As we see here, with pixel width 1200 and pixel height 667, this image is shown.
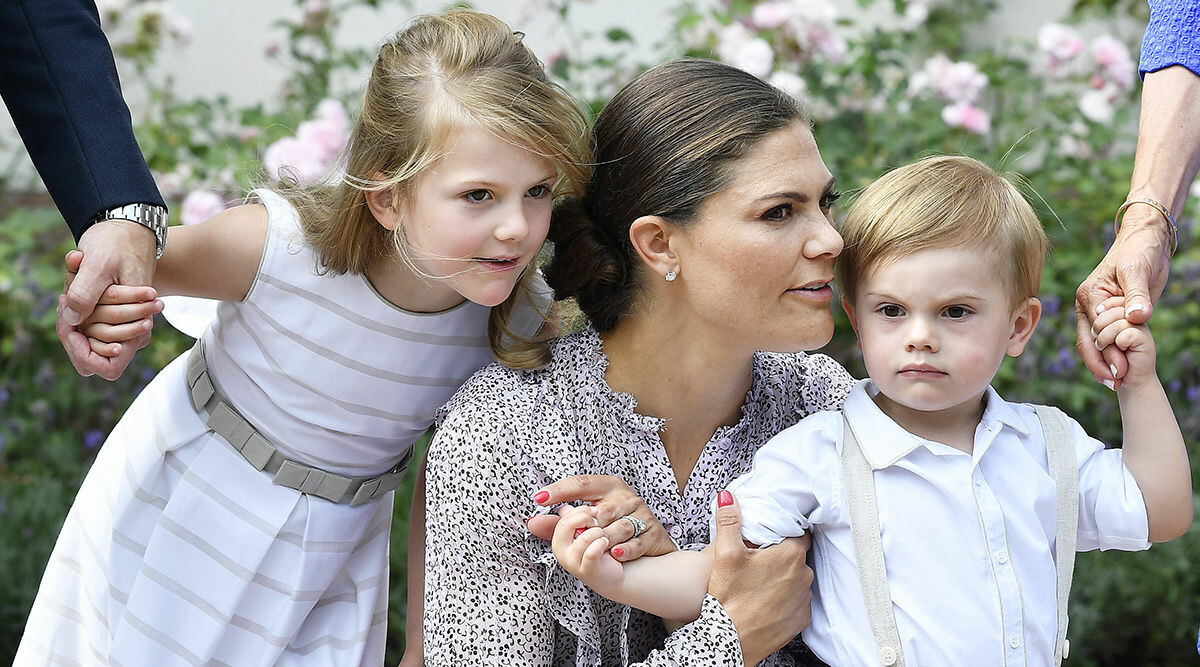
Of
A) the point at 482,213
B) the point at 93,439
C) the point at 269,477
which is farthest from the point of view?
the point at 93,439

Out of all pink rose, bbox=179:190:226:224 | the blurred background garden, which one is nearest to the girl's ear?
the blurred background garden

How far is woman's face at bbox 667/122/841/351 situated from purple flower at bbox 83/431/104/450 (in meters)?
2.20

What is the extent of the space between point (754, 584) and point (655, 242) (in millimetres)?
532

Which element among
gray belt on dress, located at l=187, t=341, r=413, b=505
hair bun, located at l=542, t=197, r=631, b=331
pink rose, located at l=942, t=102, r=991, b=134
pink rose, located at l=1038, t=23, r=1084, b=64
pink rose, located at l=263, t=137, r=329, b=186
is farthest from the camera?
pink rose, located at l=1038, t=23, r=1084, b=64

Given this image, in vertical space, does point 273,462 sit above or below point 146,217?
below

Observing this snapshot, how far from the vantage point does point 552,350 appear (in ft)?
6.72

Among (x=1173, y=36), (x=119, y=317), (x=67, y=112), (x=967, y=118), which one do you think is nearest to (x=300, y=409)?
(x=119, y=317)

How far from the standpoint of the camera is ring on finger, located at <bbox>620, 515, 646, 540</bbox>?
1813 mm

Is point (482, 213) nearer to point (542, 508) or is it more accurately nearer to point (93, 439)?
point (542, 508)

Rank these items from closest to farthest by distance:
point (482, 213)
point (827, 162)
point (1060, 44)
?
point (482, 213) < point (827, 162) < point (1060, 44)

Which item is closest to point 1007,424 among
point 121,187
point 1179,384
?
point 121,187

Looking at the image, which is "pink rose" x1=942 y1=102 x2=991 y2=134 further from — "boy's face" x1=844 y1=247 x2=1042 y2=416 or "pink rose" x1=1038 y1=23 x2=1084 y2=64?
"boy's face" x1=844 y1=247 x2=1042 y2=416

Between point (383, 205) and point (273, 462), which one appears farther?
point (273, 462)

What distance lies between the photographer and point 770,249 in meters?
1.84
